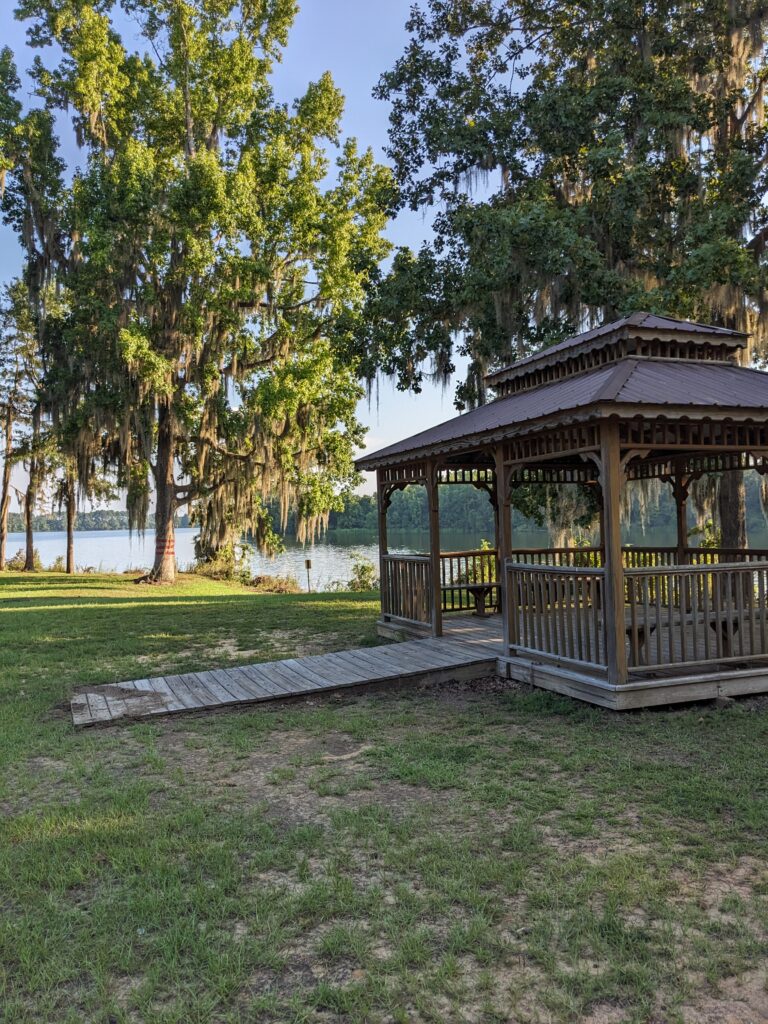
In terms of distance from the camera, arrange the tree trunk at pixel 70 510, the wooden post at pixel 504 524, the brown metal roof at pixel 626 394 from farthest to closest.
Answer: the tree trunk at pixel 70 510 < the wooden post at pixel 504 524 < the brown metal roof at pixel 626 394

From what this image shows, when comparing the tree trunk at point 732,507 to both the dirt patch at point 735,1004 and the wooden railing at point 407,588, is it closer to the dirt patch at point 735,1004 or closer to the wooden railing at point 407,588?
the wooden railing at point 407,588

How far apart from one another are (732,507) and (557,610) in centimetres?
696

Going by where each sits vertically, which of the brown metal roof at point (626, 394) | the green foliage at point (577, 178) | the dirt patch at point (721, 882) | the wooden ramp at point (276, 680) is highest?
the green foliage at point (577, 178)

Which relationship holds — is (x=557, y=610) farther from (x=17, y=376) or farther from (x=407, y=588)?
(x=17, y=376)

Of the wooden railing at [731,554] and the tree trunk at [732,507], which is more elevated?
the tree trunk at [732,507]

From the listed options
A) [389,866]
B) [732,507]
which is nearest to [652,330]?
[732,507]

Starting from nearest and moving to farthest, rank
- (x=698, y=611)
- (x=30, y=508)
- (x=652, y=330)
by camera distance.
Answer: (x=698, y=611) → (x=652, y=330) → (x=30, y=508)

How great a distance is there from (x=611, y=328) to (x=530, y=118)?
7.98 meters

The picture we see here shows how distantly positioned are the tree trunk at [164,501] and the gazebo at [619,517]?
12384 millimetres

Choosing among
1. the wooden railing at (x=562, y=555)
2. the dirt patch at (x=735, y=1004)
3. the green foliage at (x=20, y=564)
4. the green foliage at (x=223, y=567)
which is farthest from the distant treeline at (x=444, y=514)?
the dirt patch at (x=735, y=1004)

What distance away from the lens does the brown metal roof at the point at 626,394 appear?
18.6 ft

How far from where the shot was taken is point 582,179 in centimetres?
1375

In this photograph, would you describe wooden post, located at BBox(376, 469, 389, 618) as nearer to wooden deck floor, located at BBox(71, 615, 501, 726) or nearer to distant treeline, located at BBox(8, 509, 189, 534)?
wooden deck floor, located at BBox(71, 615, 501, 726)

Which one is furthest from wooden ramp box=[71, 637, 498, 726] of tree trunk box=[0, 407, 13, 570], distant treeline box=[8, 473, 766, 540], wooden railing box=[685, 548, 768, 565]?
distant treeline box=[8, 473, 766, 540]
